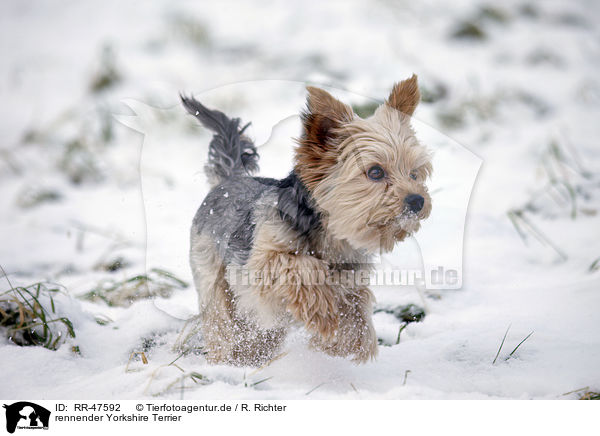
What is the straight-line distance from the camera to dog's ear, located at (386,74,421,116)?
2.05 metres

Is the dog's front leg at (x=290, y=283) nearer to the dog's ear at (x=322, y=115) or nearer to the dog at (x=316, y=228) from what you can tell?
the dog at (x=316, y=228)

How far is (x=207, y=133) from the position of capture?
2576mm

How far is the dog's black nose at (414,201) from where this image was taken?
1884mm

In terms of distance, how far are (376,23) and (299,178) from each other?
5851mm

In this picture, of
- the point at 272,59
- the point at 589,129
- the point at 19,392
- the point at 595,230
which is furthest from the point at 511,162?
the point at 19,392

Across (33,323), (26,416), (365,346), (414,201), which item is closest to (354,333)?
(365,346)

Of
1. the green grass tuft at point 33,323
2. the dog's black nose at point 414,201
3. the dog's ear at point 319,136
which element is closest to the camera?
the dog's black nose at point 414,201

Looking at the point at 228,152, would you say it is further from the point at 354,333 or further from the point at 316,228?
the point at 354,333

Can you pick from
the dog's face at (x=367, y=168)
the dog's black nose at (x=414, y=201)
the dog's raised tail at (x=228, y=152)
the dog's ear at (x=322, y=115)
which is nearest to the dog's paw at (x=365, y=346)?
the dog's face at (x=367, y=168)

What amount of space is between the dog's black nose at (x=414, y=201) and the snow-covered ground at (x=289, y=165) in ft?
0.79

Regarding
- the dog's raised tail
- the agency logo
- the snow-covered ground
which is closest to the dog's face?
the snow-covered ground

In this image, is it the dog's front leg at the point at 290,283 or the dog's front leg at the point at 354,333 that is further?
the dog's front leg at the point at 354,333

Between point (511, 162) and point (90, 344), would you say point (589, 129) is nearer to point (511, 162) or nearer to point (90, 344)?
point (511, 162)

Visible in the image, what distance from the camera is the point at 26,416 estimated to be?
6.46 feet
